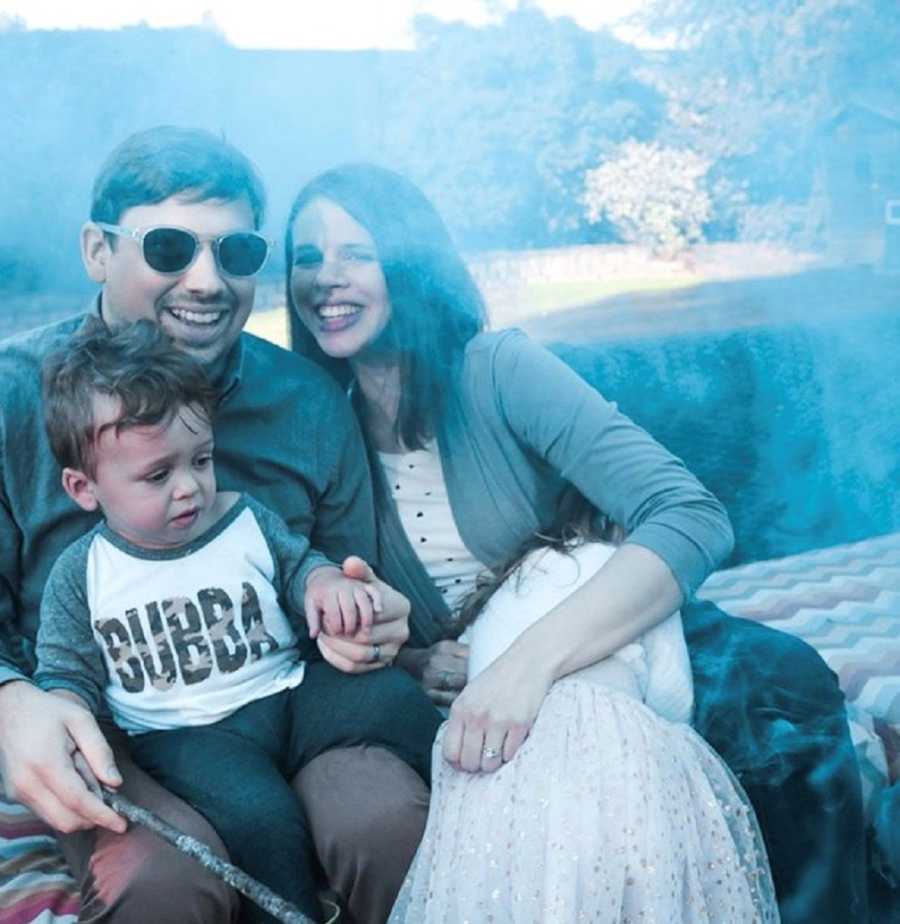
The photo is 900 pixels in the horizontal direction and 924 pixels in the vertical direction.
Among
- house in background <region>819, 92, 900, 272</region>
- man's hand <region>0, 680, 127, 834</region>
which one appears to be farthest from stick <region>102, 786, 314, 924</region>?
house in background <region>819, 92, 900, 272</region>

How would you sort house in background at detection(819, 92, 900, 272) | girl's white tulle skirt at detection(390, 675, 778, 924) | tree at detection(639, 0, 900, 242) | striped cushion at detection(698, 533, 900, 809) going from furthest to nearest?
house in background at detection(819, 92, 900, 272) < tree at detection(639, 0, 900, 242) < striped cushion at detection(698, 533, 900, 809) < girl's white tulle skirt at detection(390, 675, 778, 924)

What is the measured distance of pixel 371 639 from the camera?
1651 millimetres

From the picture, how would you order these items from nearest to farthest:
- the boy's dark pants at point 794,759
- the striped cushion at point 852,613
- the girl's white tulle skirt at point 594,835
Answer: the girl's white tulle skirt at point 594,835 → the boy's dark pants at point 794,759 → the striped cushion at point 852,613

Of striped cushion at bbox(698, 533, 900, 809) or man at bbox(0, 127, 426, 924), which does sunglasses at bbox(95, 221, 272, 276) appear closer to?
man at bbox(0, 127, 426, 924)

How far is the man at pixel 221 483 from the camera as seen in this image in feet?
4.72

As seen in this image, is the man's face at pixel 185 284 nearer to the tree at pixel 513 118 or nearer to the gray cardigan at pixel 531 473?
the gray cardigan at pixel 531 473

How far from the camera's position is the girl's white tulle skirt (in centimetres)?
136

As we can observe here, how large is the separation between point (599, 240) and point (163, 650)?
143 centimetres

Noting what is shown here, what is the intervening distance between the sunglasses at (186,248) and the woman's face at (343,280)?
0.43 feet

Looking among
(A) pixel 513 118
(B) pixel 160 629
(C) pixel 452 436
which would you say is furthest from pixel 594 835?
(A) pixel 513 118

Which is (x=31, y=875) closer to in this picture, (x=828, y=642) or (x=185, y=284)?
(x=185, y=284)

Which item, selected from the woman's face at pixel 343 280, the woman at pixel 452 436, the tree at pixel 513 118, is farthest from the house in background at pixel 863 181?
the woman's face at pixel 343 280

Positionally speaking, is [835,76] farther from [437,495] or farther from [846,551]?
[437,495]

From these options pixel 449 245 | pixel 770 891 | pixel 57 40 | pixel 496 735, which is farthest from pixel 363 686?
pixel 57 40
